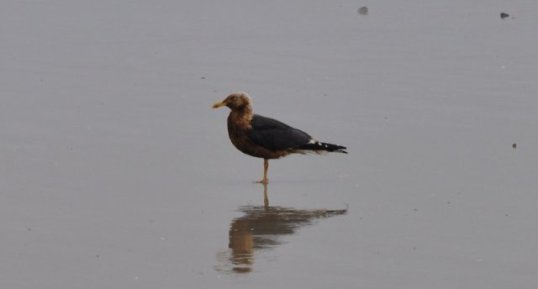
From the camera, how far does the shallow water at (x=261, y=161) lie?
27.6ft

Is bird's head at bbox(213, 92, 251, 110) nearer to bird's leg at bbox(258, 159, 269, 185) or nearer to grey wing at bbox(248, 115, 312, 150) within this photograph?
grey wing at bbox(248, 115, 312, 150)

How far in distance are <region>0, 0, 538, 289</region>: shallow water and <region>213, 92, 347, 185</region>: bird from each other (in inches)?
7.8

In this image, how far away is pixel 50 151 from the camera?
37.3 feet

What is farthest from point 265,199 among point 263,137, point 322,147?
point 322,147

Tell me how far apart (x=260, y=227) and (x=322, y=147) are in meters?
2.14

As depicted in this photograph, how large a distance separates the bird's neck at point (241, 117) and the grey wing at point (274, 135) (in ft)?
0.16

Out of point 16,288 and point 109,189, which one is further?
point 109,189

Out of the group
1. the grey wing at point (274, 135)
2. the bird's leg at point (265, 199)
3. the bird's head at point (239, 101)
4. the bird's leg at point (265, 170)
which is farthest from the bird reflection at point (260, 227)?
the bird's head at point (239, 101)

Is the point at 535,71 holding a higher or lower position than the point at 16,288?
higher

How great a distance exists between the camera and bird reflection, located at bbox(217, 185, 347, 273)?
27.8 ft

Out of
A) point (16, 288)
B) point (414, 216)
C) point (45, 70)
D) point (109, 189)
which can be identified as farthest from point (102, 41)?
point (16, 288)

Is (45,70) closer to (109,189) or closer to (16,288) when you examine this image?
(109,189)

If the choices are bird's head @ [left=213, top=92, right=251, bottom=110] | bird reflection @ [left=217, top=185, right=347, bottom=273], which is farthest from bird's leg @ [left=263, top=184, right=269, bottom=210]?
bird's head @ [left=213, top=92, right=251, bottom=110]

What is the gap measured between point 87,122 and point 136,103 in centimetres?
106
